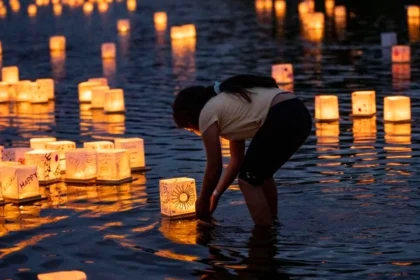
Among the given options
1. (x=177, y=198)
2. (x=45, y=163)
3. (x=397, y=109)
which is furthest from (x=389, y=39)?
(x=177, y=198)

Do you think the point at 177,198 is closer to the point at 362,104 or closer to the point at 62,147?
the point at 62,147

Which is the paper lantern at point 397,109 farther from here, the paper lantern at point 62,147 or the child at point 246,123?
the child at point 246,123

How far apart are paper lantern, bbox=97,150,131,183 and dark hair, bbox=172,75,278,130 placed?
3024mm

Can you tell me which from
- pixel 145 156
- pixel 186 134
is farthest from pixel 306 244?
pixel 186 134

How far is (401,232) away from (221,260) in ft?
4.72

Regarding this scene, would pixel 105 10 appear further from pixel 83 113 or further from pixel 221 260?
pixel 221 260

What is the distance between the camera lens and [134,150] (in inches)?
466

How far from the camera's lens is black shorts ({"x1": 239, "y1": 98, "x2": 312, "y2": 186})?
829 centimetres

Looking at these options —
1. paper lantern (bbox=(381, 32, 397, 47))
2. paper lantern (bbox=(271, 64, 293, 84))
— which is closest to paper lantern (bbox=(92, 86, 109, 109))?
paper lantern (bbox=(271, 64, 293, 84))

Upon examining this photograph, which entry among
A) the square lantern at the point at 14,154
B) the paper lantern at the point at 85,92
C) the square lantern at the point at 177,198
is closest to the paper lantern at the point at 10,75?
the paper lantern at the point at 85,92

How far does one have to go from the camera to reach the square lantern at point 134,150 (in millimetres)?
11789

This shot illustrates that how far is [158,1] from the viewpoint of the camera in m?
48.0

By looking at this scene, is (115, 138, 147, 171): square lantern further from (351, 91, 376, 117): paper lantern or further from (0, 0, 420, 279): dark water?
(351, 91, 376, 117): paper lantern

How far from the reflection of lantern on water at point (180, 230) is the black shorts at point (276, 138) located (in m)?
0.68
